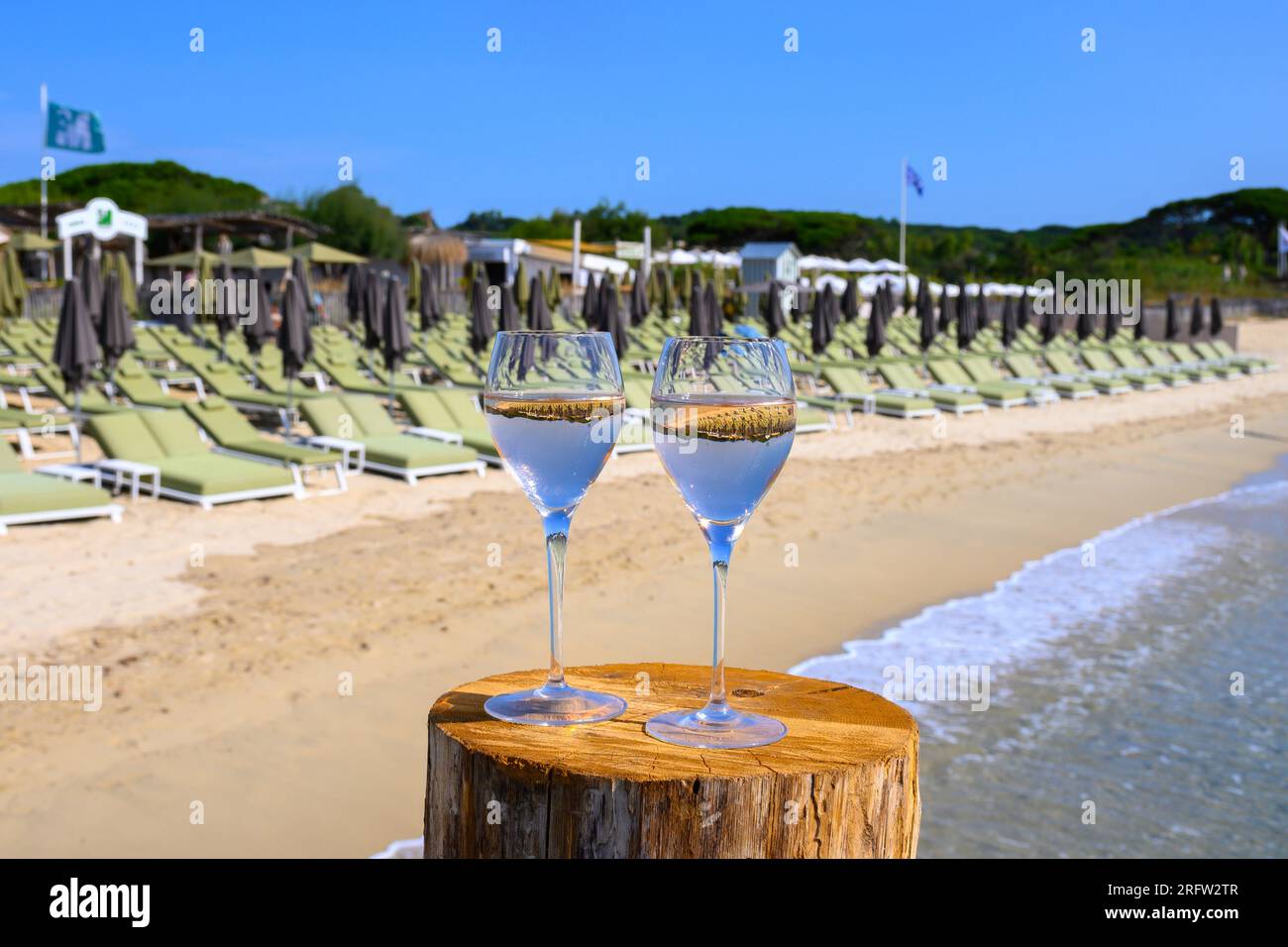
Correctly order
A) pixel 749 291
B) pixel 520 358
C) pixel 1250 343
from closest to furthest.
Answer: pixel 520 358
pixel 749 291
pixel 1250 343

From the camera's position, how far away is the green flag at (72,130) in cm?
3216

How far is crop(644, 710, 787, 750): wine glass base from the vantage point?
→ 1.33m

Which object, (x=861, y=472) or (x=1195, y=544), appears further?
(x=861, y=472)

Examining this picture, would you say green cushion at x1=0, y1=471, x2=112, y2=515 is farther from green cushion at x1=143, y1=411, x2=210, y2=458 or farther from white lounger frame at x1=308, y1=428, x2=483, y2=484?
white lounger frame at x1=308, y1=428, x2=483, y2=484

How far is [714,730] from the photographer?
1.35m

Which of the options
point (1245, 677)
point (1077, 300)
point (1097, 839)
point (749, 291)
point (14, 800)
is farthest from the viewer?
point (749, 291)

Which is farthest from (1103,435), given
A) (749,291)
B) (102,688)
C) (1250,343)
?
(1250,343)

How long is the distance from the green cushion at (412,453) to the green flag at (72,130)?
24510 mm

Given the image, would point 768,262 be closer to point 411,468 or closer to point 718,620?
point 411,468

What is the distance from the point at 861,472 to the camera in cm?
1407

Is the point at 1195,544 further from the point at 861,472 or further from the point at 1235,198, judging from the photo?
the point at 1235,198

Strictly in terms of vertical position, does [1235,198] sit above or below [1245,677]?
above

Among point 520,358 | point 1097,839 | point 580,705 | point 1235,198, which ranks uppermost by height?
point 1235,198
